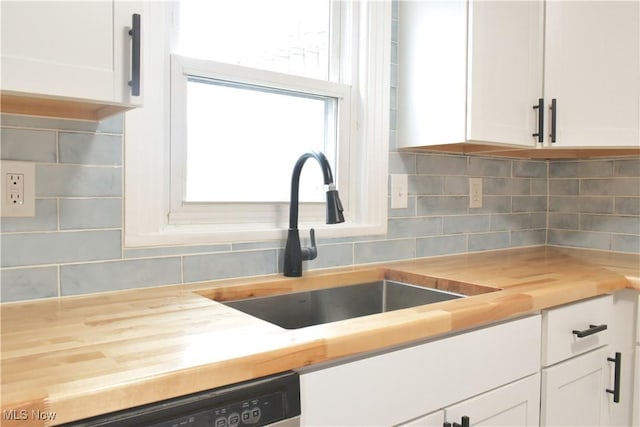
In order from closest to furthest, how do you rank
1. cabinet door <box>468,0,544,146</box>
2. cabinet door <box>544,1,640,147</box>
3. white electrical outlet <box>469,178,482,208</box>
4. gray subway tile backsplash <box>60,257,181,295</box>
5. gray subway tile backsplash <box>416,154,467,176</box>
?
gray subway tile backsplash <box>60,257,181,295</box>
cabinet door <box>468,0,544,146</box>
cabinet door <box>544,1,640,147</box>
gray subway tile backsplash <box>416,154,467,176</box>
white electrical outlet <box>469,178,482,208</box>

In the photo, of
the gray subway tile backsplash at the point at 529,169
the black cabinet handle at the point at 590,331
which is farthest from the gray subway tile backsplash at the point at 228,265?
the gray subway tile backsplash at the point at 529,169

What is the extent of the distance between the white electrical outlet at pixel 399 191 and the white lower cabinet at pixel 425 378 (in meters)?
0.68

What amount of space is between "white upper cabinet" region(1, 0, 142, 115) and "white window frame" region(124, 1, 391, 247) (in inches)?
9.6

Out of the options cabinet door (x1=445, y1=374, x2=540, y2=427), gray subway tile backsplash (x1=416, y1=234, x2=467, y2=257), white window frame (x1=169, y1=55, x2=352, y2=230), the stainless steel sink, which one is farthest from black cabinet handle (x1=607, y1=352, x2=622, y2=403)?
white window frame (x1=169, y1=55, x2=352, y2=230)

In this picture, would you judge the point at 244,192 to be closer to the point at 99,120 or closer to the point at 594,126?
the point at 99,120

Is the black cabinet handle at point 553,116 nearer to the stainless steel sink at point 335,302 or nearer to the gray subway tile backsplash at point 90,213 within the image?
the stainless steel sink at point 335,302

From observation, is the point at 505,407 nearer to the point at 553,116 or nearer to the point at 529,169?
the point at 553,116

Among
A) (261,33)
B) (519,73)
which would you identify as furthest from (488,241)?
(261,33)

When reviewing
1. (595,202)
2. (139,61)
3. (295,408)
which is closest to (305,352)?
(295,408)

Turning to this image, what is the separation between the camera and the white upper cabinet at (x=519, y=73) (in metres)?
1.67

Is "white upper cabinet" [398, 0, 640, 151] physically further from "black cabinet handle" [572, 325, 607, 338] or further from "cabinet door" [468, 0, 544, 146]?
"black cabinet handle" [572, 325, 607, 338]

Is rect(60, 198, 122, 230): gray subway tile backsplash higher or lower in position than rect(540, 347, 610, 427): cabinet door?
higher

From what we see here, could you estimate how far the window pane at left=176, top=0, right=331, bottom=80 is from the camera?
4.86 feet

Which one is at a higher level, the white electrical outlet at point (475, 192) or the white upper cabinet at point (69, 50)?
the white upper cabinet at point (69, 50)
